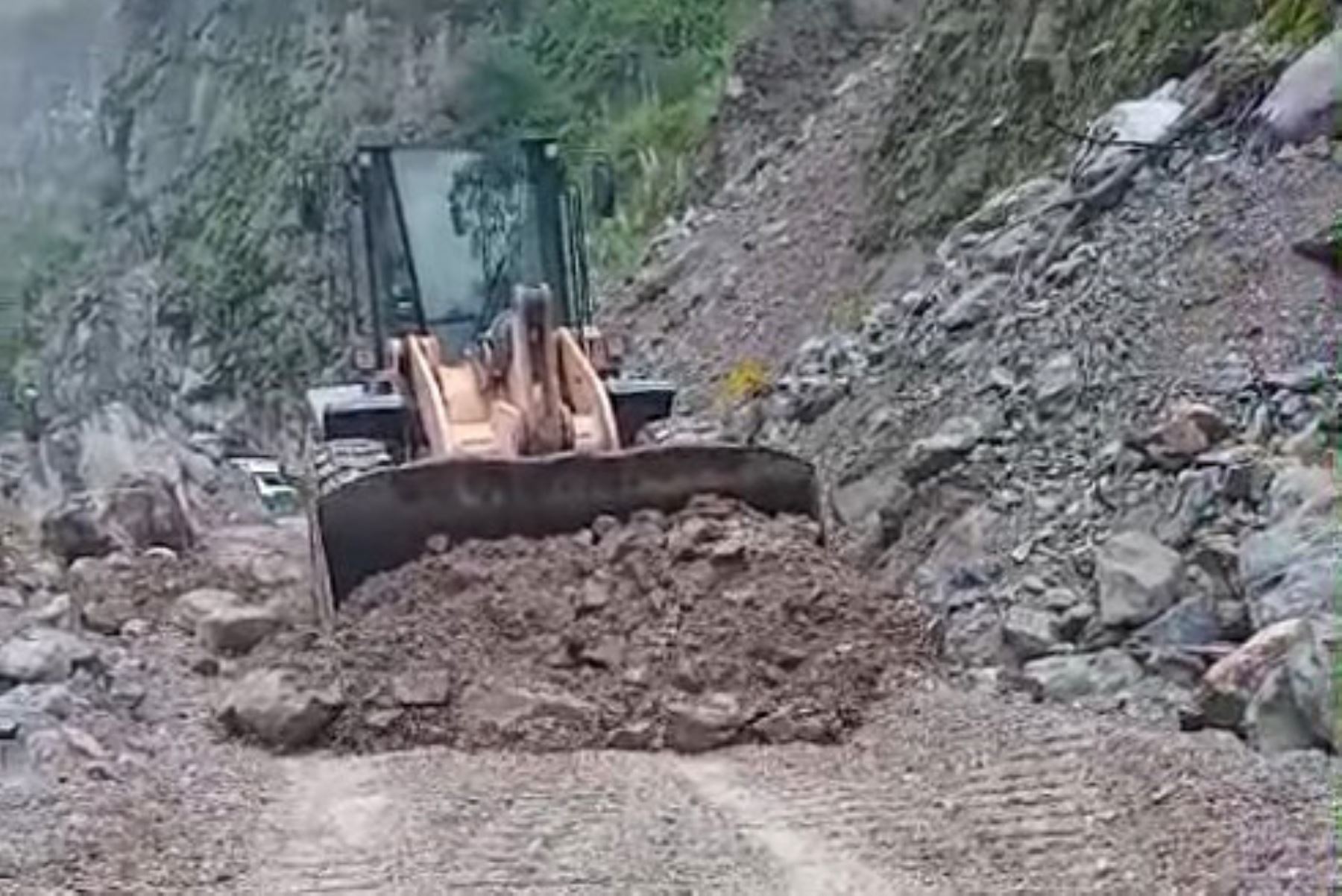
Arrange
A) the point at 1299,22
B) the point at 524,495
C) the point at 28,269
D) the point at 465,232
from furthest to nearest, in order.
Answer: the point at 28,269, the point at 465,232, the point at 1299,22, the point at 524,495

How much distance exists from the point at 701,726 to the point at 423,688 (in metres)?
0.93

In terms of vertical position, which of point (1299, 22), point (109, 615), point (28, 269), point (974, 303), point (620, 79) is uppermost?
point (1299, 22)

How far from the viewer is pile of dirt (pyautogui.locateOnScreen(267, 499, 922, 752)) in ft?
23.7

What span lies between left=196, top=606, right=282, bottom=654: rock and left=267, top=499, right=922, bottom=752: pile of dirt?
24cm

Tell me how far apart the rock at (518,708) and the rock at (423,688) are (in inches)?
2.8

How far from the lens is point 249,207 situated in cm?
3484

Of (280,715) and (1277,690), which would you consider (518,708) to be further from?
(1277,690)

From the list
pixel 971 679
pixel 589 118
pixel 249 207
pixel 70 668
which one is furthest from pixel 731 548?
pixel 249 207

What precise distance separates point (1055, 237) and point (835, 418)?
Result: 1.46 m

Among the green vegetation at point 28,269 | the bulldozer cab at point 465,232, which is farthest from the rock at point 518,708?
the green vegetation at point 28,269

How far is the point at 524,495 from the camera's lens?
8273 millimetres

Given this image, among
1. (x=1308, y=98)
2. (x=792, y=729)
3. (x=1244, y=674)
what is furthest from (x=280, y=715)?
(x=1308, y=98)

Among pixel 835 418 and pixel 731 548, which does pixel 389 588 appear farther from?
pixel 835 418

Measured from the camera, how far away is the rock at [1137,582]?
24.1 feet
